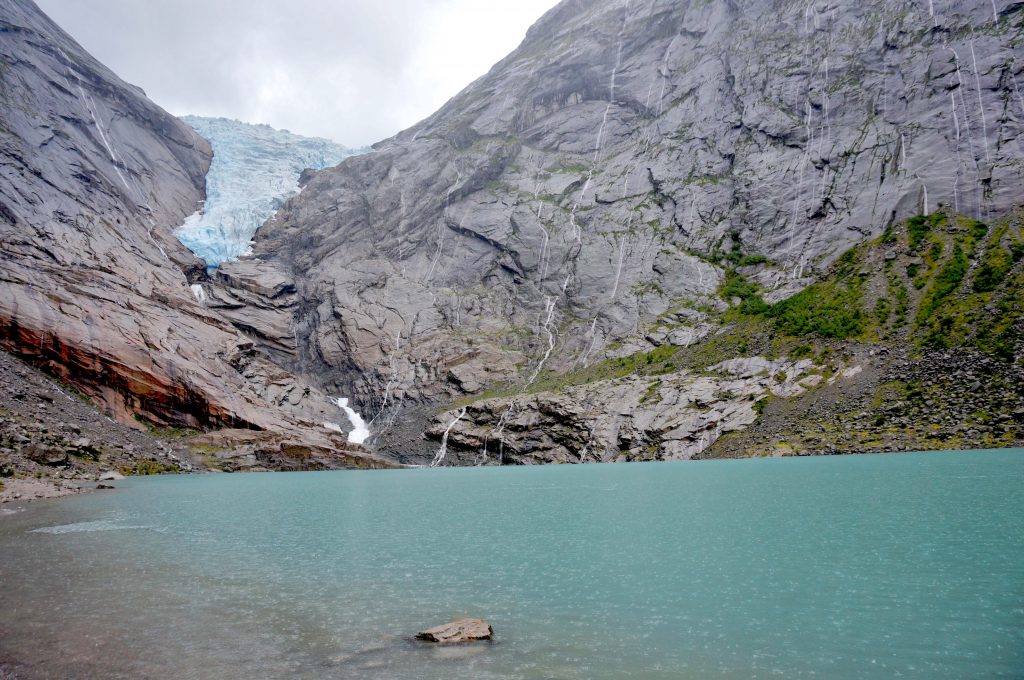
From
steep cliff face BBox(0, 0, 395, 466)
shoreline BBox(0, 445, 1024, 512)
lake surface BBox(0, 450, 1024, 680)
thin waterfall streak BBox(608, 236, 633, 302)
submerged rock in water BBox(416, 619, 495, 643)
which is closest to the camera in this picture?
lake surface BBox(0, 450, 1024, 680)

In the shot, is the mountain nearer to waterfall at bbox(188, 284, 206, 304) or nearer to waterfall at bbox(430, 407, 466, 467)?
waterfall at bbox(188, 284, 206, 304)

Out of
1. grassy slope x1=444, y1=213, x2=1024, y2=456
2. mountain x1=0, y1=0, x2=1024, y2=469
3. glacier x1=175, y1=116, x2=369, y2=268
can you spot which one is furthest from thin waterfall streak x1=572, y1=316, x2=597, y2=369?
glacier x1=175, y1=116, x2=369, y2=268

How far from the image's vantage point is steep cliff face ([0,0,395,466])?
7188 cm

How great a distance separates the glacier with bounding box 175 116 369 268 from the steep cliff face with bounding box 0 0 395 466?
6856 mm

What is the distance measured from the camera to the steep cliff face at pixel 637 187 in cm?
8831

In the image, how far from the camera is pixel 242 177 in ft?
509

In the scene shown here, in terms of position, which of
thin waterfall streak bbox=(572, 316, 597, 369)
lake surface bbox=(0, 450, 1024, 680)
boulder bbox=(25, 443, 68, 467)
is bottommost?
lake surface bbox=(0, 450, 1024, 680)

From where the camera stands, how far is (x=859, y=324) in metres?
71.1

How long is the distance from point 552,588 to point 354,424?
295ft

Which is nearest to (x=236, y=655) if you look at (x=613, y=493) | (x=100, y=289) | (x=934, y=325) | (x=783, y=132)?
(x=613, y=493)

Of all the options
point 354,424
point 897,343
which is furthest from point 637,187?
point 354,424

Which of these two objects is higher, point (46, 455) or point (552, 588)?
point (46, 455)

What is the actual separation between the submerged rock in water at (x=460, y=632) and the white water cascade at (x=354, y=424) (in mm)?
85215

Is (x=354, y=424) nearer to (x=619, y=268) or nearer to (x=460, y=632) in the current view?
(x=619, y=268)
